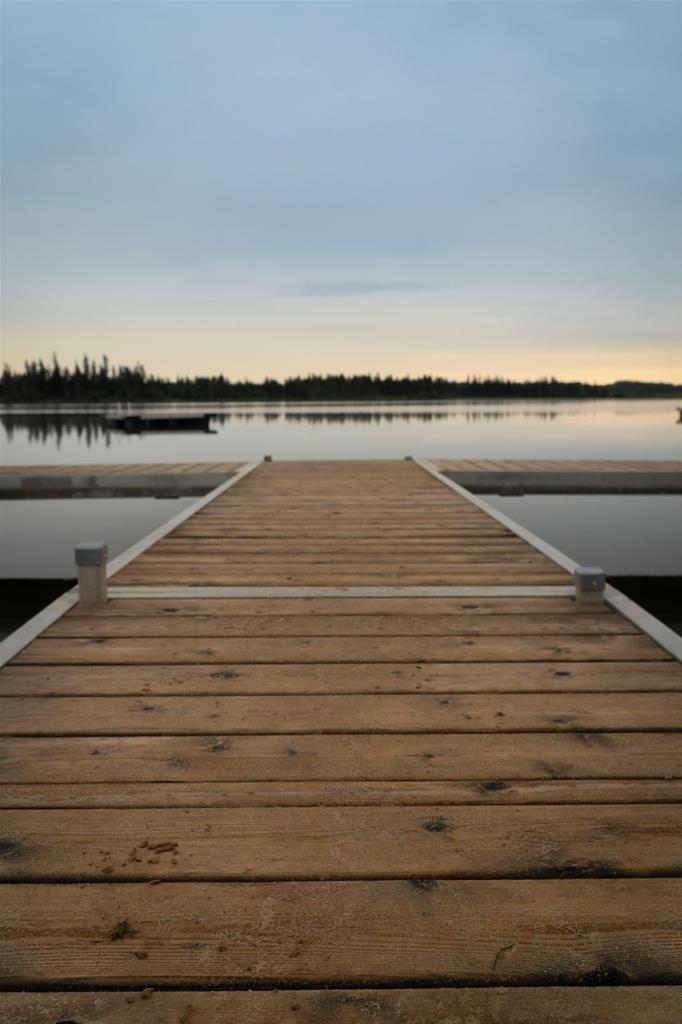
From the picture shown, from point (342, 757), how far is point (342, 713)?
291mm

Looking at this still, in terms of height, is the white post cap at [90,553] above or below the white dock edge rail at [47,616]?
above

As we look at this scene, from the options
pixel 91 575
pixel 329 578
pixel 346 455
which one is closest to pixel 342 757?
pixel 91 575

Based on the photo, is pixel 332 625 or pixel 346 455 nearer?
pixel 332 625

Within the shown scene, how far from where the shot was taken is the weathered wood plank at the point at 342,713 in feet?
7.23

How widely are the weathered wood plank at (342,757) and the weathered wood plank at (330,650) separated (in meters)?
0.65

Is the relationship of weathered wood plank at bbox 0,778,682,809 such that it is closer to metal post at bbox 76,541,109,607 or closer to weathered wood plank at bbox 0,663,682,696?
weathered wood plank at bbox 0,663,682,696

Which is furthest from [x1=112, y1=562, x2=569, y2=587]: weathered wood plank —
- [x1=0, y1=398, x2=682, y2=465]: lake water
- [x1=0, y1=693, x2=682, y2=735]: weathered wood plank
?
[x1=0, y1=398, x2=682, y2=465]: lake water

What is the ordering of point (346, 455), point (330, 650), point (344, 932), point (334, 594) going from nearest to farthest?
point (344, 932)
point (330, 650)
point (334, 594)
point (346, 455)

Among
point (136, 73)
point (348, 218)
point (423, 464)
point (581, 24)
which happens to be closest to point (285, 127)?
point (348, 218)

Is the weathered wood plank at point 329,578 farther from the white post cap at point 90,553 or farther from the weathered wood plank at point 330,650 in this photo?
the weathered wood plank at point 330,650

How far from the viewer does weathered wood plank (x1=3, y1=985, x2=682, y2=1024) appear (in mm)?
1180

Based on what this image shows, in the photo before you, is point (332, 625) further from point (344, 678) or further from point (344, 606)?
point (344, 678)

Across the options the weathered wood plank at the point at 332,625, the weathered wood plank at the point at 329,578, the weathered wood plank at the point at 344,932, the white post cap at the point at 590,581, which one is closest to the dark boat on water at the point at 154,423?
the weathered wood plank at the point at 329,578

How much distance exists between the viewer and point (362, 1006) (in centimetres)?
121
